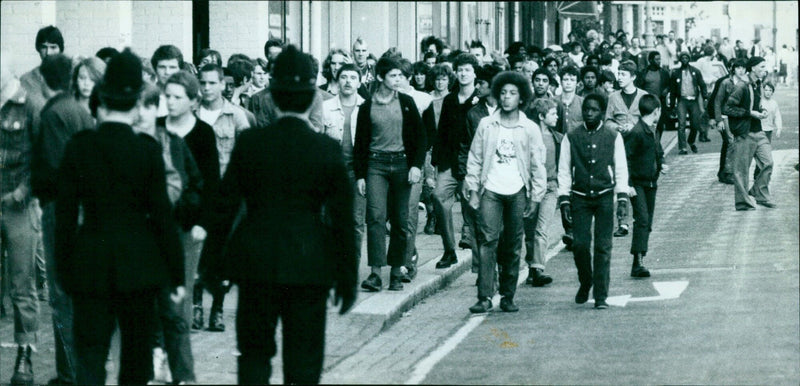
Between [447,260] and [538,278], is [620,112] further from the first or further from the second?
[538,278]

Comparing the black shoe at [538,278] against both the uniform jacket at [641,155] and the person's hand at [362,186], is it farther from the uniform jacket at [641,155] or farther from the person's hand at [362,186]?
the person's hand at [362,186]

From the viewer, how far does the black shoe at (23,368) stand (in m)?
8.56

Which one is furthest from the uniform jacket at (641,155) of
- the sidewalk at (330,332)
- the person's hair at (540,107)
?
the sidewalk at (330,332)

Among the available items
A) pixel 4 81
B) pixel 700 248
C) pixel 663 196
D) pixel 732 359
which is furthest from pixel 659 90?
pixel 4 81

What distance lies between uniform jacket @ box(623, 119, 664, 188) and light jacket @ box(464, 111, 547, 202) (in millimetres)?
2707

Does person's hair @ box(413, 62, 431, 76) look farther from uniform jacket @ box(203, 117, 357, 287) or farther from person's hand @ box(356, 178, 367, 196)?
uniform jacket @ box(203, 117, 357, 287)

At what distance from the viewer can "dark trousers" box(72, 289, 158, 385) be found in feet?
21.5

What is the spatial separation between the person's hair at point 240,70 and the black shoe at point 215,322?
3838mm

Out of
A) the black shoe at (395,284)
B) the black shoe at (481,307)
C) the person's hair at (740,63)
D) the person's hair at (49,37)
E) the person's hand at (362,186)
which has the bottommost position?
the black shoe at (481,307)

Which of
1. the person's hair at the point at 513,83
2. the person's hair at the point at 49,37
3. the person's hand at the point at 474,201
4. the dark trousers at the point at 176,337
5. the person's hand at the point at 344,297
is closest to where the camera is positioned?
the person's hand at the point at 344,297

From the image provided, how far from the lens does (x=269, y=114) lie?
1193 centimetres

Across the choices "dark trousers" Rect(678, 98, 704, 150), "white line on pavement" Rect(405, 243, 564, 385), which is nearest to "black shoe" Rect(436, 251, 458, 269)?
"white line on pavement" Rect(405, 243, 564, 385)

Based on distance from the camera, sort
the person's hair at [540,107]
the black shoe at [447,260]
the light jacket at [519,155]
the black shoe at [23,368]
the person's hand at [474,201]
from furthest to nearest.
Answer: the black shoe at [447,260]
the person's hair at [540,107]
the person's hand at [474,201]
the light jacket at [519,155]
the black shoe at [23,368]

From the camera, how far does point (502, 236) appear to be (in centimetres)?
1175
